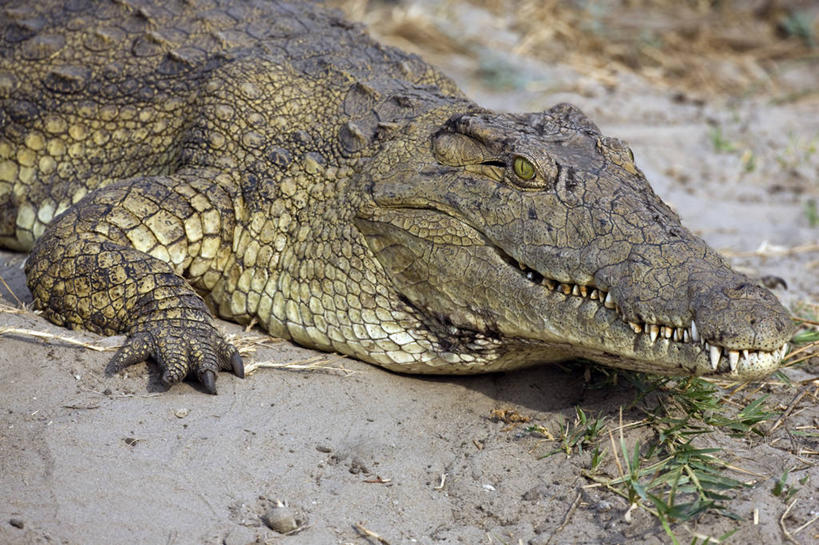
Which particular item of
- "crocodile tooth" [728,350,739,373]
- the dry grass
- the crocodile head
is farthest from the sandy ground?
the dry grass

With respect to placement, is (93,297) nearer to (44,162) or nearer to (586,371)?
(44,162)

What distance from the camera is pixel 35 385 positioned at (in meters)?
3.21

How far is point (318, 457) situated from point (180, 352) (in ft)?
2.33

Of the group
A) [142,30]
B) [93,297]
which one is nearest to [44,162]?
[142,30]

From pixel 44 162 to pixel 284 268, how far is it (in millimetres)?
1609

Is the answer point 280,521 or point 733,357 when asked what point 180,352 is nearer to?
point 280,521

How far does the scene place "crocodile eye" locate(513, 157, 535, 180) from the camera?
11.2 ft

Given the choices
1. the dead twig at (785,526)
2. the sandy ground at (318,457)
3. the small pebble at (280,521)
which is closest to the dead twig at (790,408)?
the sandy ground at (318,457)

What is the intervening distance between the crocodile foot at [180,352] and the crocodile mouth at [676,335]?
1.28 m

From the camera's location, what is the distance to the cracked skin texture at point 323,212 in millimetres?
3143

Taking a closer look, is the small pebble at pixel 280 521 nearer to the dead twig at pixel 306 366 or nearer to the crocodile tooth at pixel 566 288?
the dead twig at pixel 306 366

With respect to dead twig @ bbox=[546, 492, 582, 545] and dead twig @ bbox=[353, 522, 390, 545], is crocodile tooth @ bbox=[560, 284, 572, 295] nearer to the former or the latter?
dead twig @ bbox=[546, 492, 582, 545]

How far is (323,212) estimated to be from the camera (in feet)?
12.8

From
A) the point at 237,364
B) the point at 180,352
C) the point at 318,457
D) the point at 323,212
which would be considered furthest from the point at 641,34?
the point at 318,457
